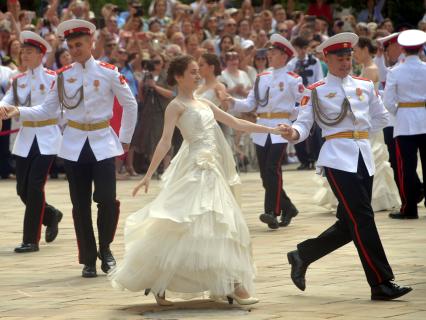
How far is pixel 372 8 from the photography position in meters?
26.5

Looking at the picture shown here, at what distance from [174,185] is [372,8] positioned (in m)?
18.1

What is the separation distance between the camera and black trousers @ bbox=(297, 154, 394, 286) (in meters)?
9.04

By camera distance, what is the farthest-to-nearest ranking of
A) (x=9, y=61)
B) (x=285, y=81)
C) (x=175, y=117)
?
(x=9, y=61) → (x=285, y=81) → (x=175, y=117)

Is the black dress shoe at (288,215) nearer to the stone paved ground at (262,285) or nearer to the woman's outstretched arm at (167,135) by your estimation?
the stone paved ground at (262,285)

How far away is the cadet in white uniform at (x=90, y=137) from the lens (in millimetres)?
10570

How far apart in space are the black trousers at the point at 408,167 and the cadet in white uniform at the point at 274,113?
122 centimetres

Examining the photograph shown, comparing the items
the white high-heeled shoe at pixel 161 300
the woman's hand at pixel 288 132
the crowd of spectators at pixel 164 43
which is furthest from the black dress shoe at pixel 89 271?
the crowd of spectators at pixel 164 43

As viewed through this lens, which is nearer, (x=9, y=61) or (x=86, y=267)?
(x=86, y=267)

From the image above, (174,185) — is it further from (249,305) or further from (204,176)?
(249,305)

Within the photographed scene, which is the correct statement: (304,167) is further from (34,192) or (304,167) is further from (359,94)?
(359,94)

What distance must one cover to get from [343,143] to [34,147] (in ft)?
12.3

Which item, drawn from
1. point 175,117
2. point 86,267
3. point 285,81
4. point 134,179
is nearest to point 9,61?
point 134,179

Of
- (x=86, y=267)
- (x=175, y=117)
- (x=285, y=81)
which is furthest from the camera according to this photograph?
(x=285, y=81)

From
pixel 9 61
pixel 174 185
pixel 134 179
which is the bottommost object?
pixel 134 179
